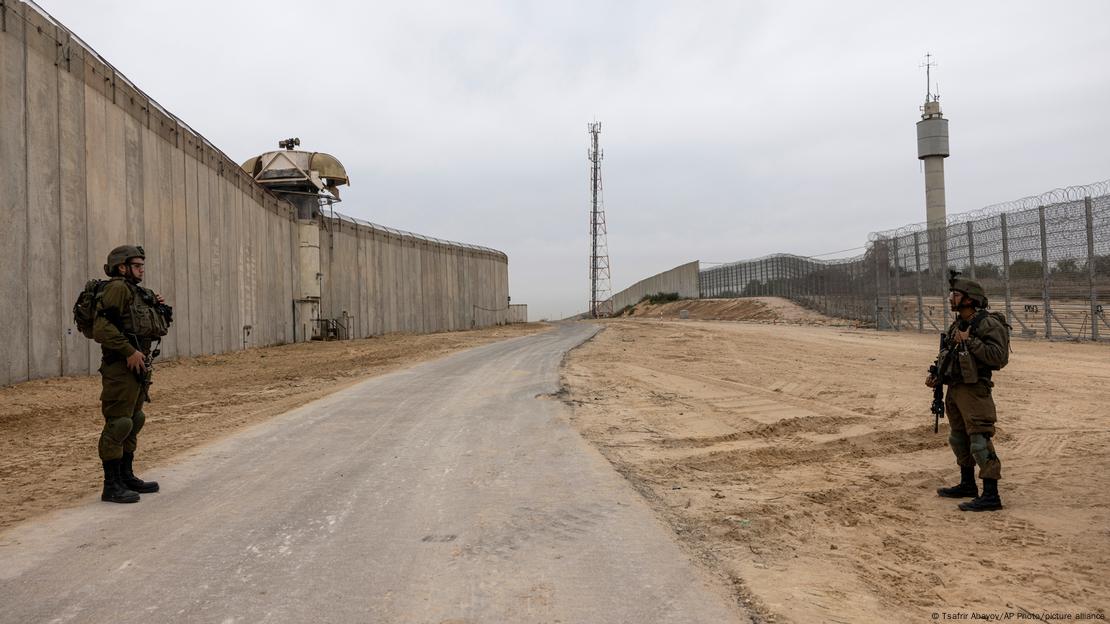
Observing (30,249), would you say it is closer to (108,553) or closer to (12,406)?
(12,406)

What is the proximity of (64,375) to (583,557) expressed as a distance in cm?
1140

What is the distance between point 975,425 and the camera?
462cm

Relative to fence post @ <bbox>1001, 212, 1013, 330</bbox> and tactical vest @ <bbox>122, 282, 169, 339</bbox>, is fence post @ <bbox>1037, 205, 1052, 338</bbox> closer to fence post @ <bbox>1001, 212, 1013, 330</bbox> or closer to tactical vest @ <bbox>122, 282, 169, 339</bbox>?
fence post @ <bbox>1001, 212, 1013, 330</bbox>

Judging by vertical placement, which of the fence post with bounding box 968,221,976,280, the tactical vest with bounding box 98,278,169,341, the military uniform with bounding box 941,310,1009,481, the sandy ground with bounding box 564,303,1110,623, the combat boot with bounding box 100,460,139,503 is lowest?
the sandy ground with bounding box 564,303,1110,623

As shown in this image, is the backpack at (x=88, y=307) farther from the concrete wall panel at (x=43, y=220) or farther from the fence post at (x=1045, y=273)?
the fence post at (x=1045, y=273)

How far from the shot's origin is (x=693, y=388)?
34.6ft

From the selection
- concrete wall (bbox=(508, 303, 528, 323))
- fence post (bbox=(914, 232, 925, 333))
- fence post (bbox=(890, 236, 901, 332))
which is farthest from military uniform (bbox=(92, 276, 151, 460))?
concrete wall (bbox=(508, 303, 528, 323))

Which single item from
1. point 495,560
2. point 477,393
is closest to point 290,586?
point 495,560

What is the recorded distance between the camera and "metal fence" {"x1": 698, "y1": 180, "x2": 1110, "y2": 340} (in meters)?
16.8

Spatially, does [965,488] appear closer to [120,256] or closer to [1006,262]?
[120,256]

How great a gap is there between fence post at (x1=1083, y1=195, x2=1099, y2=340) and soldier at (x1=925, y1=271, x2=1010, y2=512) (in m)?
15.8

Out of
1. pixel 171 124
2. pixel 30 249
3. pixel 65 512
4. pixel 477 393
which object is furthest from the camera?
pixel 171 124

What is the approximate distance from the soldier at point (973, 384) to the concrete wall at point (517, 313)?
47.9 m

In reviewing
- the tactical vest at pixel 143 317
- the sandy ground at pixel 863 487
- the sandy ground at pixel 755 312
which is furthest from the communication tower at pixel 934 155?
the tactical vest at pixel 143 317
